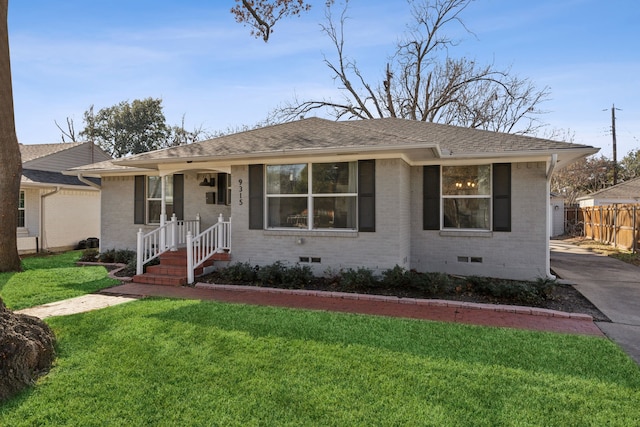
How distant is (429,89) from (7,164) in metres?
21.1

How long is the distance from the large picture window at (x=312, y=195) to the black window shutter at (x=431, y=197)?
2.02 meters

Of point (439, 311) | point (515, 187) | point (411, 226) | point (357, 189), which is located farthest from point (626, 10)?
point (439, 311)

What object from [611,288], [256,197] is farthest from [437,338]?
[611,288]

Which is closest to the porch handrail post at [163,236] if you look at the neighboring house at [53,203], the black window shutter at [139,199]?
the black window shutter at [139,199]

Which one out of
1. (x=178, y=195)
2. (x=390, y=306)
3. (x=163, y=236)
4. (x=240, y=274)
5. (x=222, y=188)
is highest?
(x=222, y=188)

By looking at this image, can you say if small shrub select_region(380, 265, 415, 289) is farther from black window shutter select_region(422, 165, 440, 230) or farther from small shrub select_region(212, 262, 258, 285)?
small shrub select_region(212, 262, 258, 285)

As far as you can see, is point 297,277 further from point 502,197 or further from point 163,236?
point 502,197

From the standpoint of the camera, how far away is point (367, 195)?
760 centimetres

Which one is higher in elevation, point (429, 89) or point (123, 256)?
point (429, 89)

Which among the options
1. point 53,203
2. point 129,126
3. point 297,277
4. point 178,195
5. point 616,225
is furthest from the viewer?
point 129,126

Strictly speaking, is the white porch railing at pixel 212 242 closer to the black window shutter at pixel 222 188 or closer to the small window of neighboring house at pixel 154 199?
the black window shutter at pixel 222 188

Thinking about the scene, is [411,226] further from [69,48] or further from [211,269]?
[69,48]

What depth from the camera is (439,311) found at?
231 inches

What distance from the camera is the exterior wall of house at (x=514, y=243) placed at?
7906mm
